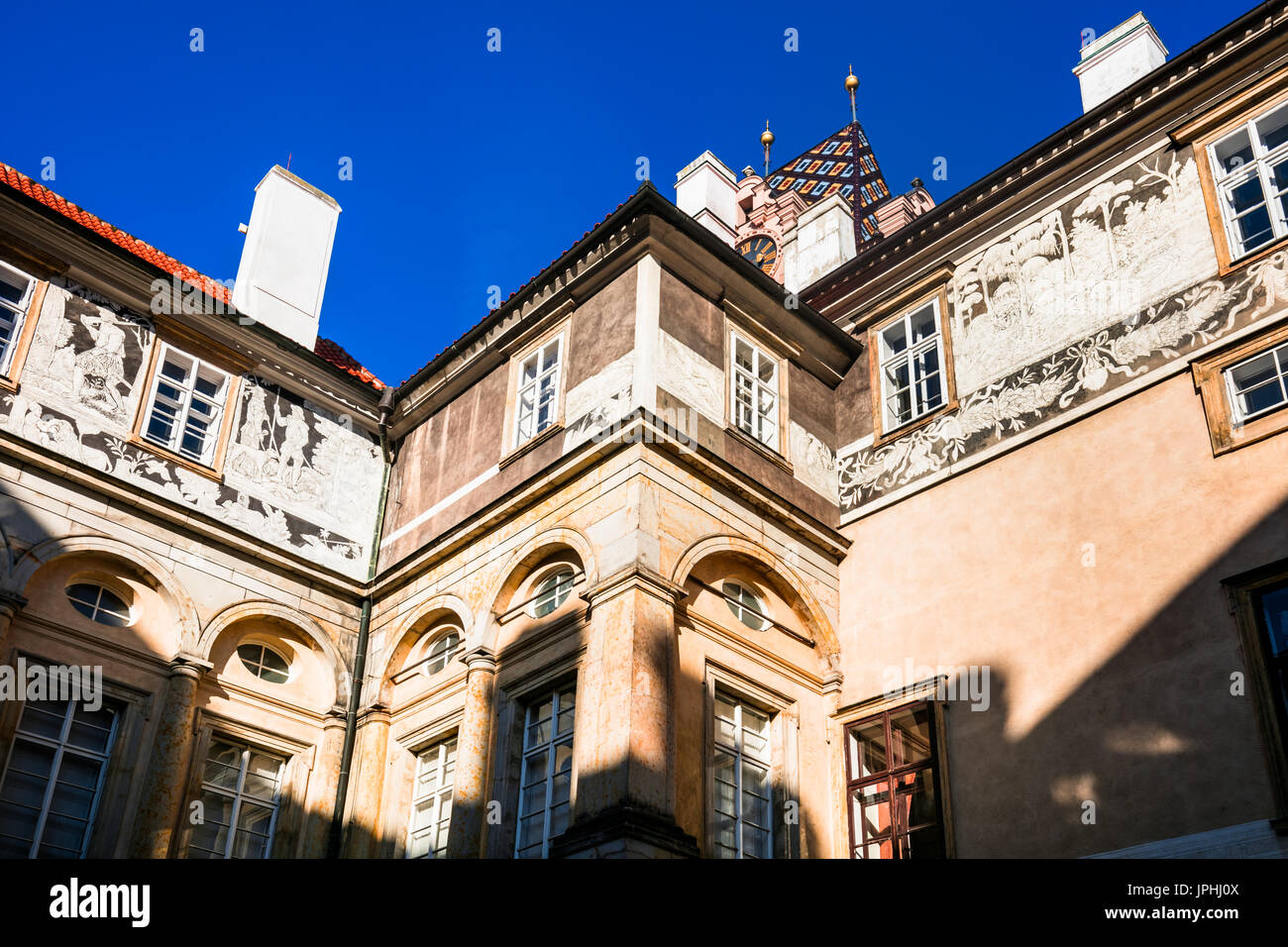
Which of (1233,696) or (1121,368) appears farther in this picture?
(1121,368)

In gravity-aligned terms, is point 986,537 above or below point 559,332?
below

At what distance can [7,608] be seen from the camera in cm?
1226

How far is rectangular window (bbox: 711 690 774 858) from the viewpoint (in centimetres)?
1182

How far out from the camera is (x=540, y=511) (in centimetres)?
1352

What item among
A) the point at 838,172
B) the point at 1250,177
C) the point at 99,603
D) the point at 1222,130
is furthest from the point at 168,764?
the point at 838,172

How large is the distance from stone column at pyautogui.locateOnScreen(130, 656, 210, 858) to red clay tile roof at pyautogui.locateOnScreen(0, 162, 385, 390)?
15.4 feet

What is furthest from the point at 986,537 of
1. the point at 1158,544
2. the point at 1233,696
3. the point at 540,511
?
the point at 540,511

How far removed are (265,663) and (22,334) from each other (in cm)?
446

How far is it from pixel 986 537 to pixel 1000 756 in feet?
7.59

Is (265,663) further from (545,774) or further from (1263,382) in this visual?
(1263,382)

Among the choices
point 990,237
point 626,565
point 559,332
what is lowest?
point 626,565

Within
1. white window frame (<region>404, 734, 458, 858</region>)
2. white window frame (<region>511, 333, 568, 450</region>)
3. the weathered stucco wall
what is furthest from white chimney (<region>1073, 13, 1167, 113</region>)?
white window frame (<region>404, 734, 458, 858</region>)
